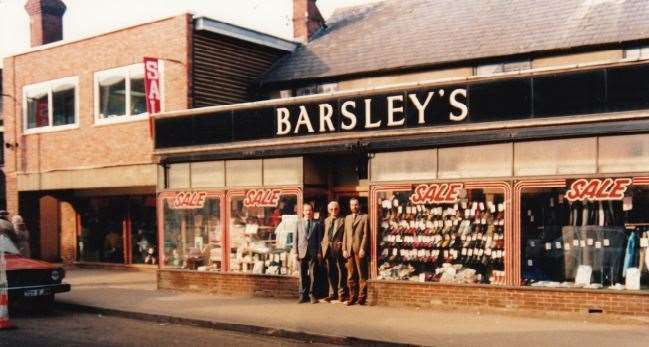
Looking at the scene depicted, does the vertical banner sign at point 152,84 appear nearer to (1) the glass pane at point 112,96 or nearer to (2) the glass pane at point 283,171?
(1) the glass pane at point 112,96

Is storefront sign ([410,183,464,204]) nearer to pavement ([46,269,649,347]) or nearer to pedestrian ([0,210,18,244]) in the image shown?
pavement ([46,269,649,347])

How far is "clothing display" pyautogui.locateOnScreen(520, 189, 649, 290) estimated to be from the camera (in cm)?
1048

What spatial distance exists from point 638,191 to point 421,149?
3538 millimetres

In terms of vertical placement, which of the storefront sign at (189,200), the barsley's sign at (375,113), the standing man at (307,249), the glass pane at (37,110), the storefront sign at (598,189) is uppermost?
the glass pane at (37,110)

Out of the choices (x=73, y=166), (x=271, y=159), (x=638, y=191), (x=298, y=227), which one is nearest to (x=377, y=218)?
(x=298, y=227)

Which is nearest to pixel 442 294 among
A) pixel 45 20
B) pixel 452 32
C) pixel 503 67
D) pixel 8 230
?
pixel 503 67

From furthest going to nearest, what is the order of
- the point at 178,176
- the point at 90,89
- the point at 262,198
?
the point at 90,89 < the point at 178,176 < the point at 262,198

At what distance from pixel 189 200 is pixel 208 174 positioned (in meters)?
0.76

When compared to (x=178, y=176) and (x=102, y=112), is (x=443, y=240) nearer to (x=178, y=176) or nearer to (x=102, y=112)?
(x=178, y=176)

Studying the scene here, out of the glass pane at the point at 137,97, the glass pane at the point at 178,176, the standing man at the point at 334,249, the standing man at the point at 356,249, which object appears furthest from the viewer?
the glass pane at the point at 137,97

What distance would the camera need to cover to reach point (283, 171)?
535 inches

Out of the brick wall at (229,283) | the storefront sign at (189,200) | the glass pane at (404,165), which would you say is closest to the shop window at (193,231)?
the storefront sign at (189,200)

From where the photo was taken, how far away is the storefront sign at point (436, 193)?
11.8 m

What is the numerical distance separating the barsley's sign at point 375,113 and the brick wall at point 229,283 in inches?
115
